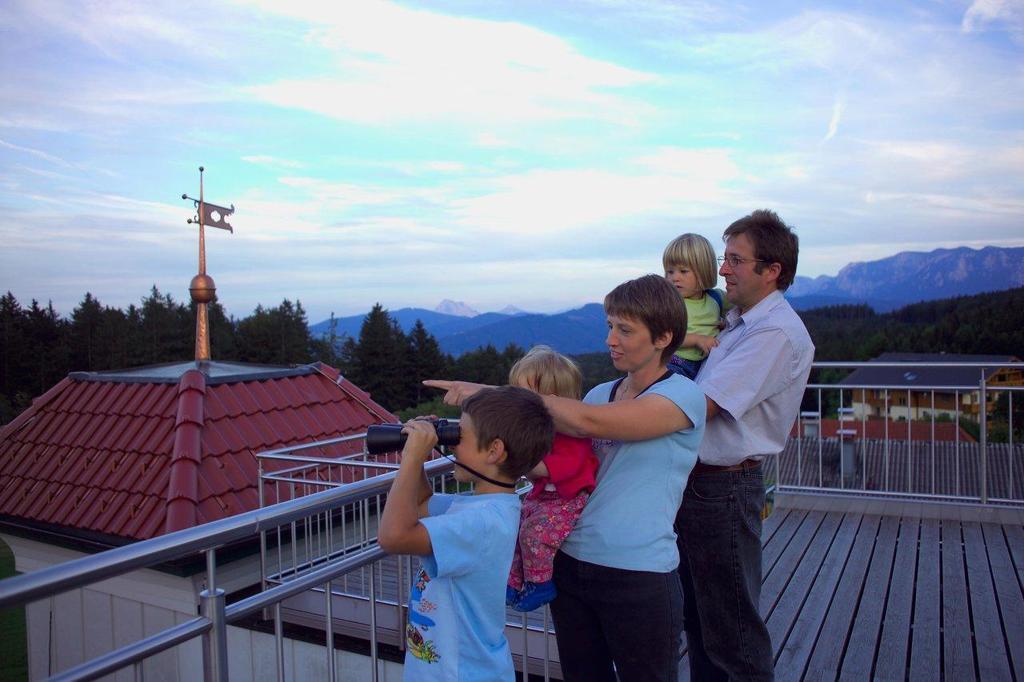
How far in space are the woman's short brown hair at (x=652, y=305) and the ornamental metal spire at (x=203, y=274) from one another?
10.8 m

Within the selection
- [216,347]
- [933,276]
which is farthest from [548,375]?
[216,347]

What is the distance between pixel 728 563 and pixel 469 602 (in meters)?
0.98

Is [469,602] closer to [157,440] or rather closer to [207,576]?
[207,576]

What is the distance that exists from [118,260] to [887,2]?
34.1 meters

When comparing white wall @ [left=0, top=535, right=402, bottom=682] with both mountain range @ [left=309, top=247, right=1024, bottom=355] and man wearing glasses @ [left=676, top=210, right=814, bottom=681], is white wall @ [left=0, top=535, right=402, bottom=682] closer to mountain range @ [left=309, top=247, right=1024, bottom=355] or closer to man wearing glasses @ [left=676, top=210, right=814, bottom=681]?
mountain range @ [left=309, top=247, right=1024, bottom=355]

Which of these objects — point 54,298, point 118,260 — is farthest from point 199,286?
point 54,298

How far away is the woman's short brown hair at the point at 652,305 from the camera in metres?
1.84

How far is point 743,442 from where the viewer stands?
2166mm

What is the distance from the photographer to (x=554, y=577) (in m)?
Result: 1.96

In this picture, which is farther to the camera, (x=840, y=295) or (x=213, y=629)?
(x=840, y=295)

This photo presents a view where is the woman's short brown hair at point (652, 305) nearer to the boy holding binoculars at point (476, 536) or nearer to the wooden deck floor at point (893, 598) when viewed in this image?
the boy holding binoculars at point (476, 536)

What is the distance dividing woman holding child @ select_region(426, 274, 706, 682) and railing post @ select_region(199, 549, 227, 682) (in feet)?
2.28

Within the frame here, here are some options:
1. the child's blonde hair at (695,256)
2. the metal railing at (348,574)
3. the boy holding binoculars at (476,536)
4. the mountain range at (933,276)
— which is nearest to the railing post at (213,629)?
the boy holding binoculars at (476,536)

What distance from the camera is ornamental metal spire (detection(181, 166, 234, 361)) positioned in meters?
11.5
